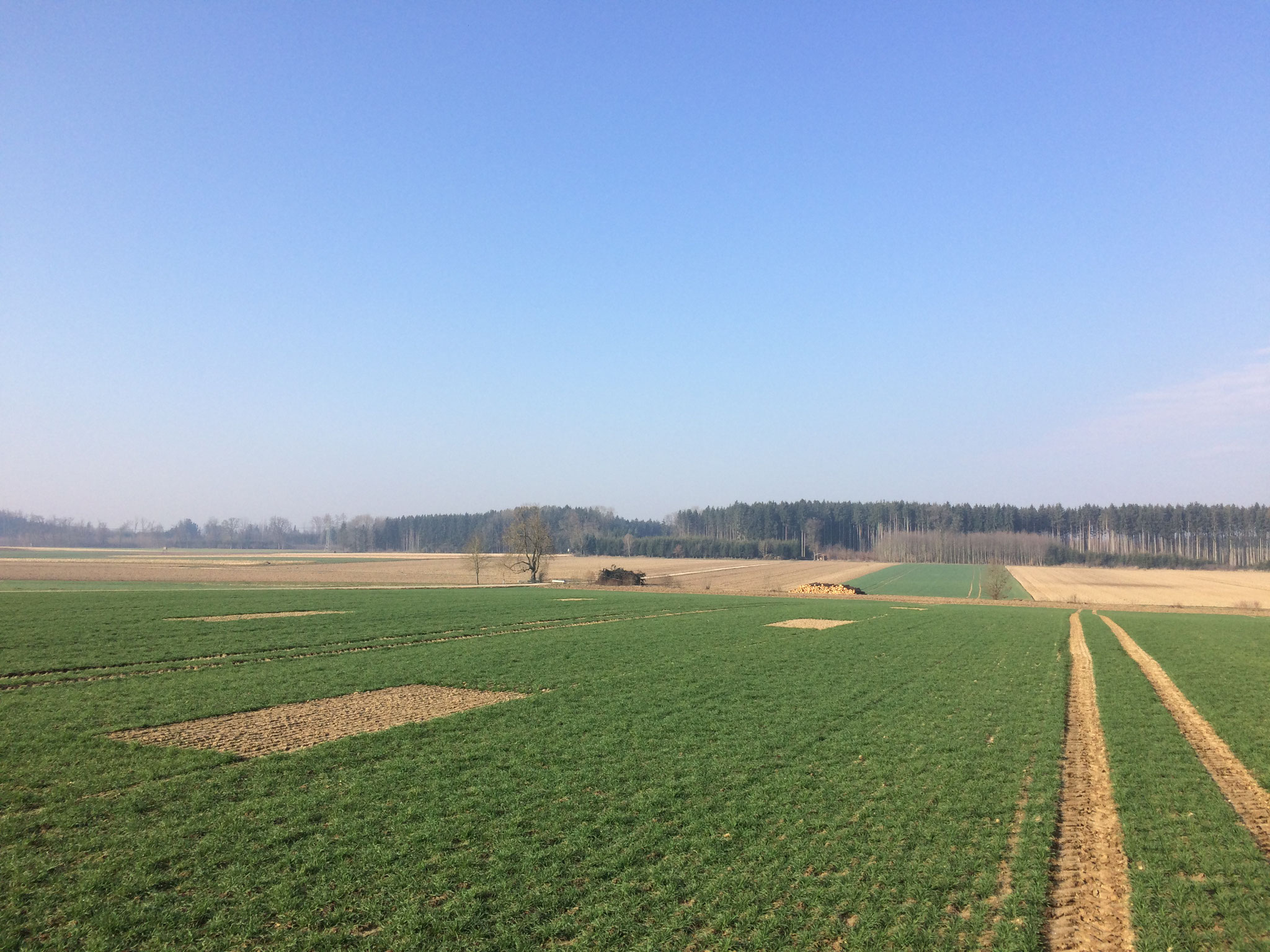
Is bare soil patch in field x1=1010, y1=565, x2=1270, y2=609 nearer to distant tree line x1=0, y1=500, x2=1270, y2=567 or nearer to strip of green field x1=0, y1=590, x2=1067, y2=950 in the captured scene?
distant tree line x1=0, y1=500, x2=1270, y2=567

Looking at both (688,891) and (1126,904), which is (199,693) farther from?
(1126,904)

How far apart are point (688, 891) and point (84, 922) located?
6.18m

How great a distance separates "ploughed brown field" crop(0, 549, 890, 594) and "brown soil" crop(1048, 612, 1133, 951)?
190 feet

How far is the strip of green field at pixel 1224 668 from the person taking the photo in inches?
653

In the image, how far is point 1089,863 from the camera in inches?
372

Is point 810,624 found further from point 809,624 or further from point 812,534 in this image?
point 812,534

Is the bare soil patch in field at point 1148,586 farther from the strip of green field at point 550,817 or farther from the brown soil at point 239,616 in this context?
the brown soil at point 239,616

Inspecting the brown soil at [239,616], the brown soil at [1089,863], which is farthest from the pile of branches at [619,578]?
the brown soil at [1089,863]

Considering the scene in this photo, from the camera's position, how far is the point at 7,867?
857 cm

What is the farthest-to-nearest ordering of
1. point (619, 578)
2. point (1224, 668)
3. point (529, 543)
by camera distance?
1. point (529, 543)
2. point (619, 578)
3. point (1224, 668)

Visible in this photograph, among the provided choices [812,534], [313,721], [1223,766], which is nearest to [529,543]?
[313,721]

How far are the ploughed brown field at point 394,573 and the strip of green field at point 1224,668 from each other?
116 ft

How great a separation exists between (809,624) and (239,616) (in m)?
30.3

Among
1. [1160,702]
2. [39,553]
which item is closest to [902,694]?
[1160,702]
